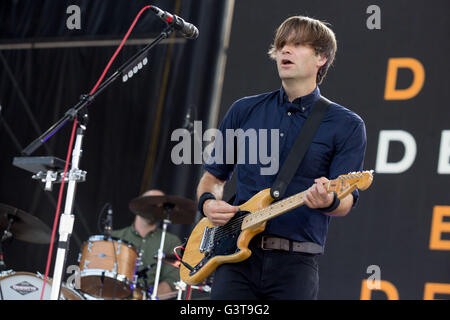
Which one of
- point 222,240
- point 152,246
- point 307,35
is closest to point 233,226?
point 222,240

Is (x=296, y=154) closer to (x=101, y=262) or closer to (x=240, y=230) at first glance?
(x=240, y=230)

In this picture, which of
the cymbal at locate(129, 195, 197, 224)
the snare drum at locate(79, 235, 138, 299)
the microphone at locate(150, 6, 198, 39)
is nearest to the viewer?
the microphone at locate(150, 6, 198, 39)

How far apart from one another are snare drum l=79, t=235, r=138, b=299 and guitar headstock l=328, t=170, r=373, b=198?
3430 mm

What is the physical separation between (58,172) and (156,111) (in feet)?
10.4

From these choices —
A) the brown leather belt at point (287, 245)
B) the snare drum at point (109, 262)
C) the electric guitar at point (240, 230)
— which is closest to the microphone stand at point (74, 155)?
the electric guitar at point (240, 230)

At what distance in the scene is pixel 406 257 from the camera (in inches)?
193

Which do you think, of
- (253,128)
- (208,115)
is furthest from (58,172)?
(208,115)

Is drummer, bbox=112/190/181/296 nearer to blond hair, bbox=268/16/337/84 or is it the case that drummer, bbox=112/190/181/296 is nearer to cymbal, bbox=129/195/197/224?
cymbal, bbox=129/195/197/224

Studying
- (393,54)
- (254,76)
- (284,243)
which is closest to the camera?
(284,243)

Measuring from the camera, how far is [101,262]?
16.9 ft

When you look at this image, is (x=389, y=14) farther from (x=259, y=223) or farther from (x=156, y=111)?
(x=259, y=223)

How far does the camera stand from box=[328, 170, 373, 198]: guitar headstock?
2096 millimetres

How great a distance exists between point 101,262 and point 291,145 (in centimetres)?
325

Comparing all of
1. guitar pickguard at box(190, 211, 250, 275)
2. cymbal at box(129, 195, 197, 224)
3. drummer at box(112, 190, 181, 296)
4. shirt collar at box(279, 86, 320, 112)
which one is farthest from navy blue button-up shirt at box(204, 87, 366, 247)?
drummer at box(112, 190, 181, 296)
